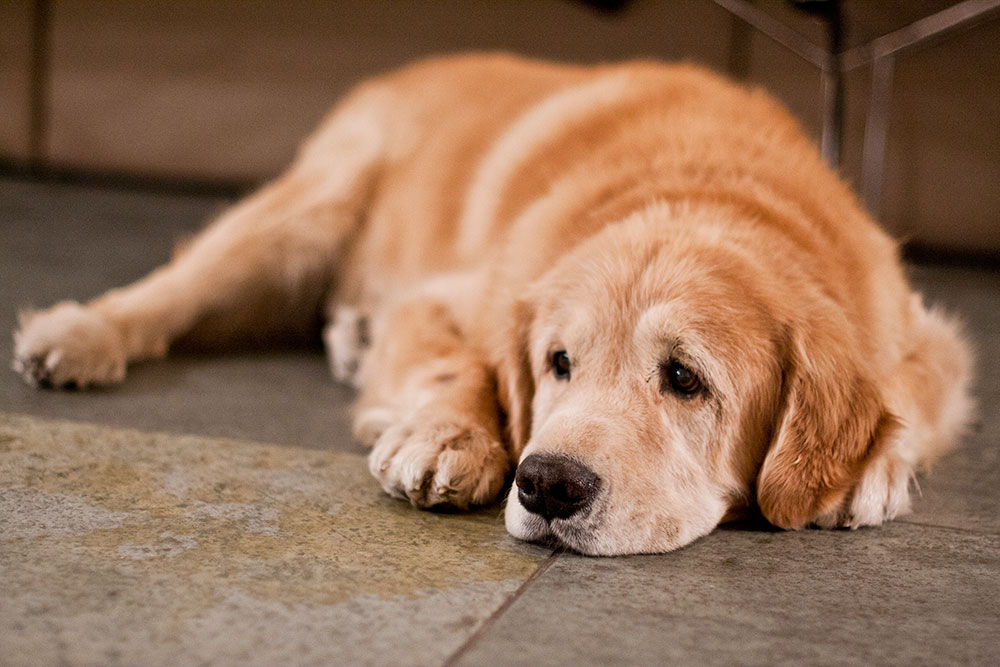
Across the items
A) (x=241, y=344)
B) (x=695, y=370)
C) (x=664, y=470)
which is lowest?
(x=241, y=344)

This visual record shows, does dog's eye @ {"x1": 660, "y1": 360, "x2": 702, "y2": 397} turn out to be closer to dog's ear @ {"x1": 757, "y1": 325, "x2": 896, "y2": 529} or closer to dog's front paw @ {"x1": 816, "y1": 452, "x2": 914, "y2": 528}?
dog's ear @ {"x1": 757, "y1": 325, "x2": 896, "y2": 529}

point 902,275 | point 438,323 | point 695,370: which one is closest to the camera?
point 695,370

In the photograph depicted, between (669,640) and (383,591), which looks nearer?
(669,640)

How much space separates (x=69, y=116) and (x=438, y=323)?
4513 millimetres

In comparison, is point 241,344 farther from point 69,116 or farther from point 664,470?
point 69,116

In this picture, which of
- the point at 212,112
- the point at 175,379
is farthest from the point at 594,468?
the point at 212,112

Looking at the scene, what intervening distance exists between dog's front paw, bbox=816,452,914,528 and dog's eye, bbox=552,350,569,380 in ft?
1.88

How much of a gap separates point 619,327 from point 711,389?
0.69ft

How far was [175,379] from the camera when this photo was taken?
2.95 metres

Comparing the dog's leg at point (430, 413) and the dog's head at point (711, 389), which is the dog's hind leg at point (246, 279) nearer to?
A: the dog's leg at point (430, 413)

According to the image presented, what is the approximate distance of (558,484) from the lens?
1.84m

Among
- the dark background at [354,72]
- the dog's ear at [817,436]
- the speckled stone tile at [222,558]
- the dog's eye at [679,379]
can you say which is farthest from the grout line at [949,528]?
the dark background at [354,72]

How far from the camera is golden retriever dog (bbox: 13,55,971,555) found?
2.02 m

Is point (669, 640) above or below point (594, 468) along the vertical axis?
below
